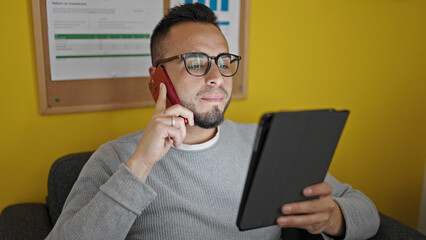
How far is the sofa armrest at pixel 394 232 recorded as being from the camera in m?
1.35

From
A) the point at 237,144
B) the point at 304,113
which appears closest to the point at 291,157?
the point at 304,113

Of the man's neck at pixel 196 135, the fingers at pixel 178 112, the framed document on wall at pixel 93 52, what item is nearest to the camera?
the fingers at pixel 178 112

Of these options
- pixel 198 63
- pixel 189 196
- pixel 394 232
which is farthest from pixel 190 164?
pixel 394 232

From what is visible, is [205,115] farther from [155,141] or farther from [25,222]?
[25,222]

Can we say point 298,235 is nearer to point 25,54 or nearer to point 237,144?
point 237,144

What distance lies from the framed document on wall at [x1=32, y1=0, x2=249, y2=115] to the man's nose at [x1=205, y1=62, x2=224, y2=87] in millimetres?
464

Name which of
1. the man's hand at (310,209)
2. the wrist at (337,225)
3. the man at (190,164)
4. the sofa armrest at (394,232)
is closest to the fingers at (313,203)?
the man's hand at (310,209)

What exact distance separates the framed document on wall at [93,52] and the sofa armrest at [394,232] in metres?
1.05

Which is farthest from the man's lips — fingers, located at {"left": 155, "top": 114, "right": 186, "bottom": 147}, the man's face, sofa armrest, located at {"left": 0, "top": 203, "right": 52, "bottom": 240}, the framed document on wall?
sofa armrest, located at {"left": 0, "top": 203, "right": 52, "bottom": 240}

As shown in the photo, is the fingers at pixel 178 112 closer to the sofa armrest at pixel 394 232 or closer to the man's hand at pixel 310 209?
the man's hand at pixel 310 209

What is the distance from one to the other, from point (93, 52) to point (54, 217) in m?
0.65

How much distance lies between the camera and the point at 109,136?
172cm

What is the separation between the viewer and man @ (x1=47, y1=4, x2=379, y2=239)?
1.14 metres

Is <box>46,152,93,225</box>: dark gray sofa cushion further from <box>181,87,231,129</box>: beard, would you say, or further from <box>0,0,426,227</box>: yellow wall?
<box>181,87,231,129</box>: beard
